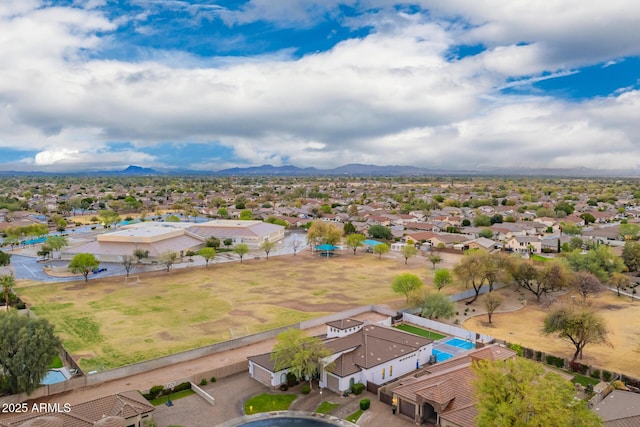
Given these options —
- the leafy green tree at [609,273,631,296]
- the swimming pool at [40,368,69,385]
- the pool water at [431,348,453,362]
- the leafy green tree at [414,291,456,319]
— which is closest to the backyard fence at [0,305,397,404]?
the swimming pool at [40,368,69,385]

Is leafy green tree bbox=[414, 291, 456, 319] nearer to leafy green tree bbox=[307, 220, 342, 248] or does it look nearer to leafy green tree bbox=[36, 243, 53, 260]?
leafy green tree bbox=[307, 220, 342, 248]

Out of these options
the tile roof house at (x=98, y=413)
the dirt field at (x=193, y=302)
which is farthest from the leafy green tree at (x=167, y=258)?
the tile roof house at (x=98, y=413)

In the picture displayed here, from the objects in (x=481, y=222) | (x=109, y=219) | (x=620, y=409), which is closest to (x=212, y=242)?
(x=109, y=219)

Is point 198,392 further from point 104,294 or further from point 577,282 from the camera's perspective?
point 577,282

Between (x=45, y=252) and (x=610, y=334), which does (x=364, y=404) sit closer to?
(x=610, y=334)

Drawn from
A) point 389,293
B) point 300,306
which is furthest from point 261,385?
point 389,293
